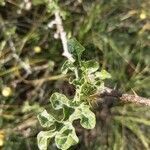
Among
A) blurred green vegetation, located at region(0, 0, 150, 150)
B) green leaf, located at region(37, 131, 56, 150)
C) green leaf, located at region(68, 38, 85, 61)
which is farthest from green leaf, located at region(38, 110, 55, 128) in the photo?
blurred green vegetation, located at region(0, 0, 150, 150)

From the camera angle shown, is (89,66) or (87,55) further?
(87,55)

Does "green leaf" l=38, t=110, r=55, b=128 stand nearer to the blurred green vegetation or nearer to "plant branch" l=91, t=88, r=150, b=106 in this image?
"plant branch" l=91, t=88, r=150, b=106

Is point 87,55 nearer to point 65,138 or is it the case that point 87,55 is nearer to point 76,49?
point 76,49

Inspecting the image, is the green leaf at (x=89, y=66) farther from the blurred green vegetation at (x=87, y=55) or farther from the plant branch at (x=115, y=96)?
the blurred green vegetation at (x=87, y=55)

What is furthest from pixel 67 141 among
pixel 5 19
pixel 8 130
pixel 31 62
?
pixel 5 19

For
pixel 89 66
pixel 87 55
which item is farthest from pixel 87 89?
pixel 87 55

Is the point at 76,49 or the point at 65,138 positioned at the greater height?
the point at 76,49

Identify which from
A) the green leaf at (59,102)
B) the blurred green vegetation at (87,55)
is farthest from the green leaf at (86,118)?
the blurred green vegetation at (87,55)
